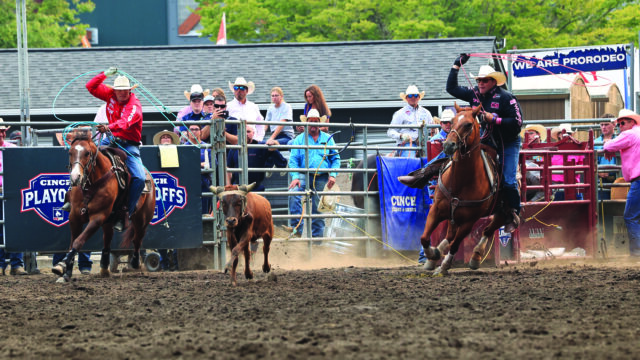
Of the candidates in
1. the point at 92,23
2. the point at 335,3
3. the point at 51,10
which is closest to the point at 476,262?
the point at 335,3

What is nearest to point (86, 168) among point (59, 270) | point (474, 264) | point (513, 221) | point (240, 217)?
point (59, 270)

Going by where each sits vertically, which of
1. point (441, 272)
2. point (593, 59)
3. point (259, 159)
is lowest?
point (441, 272)

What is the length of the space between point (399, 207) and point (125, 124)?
176 inches

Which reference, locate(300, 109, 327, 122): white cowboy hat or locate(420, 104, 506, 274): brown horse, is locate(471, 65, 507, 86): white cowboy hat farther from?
locate(300, 109, 327, 122): white cowboy hat

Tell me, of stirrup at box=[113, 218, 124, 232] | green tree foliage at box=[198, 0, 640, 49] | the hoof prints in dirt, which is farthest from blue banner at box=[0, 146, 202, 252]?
green tree foliage at box=[198, 0, 640, 49]

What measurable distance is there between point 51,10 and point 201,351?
96.7 feet

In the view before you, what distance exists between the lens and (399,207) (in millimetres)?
13523

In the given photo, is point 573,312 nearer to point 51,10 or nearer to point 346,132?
point 346,132

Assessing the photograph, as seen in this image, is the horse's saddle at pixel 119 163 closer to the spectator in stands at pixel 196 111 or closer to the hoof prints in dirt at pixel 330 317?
the hoof prints in dirt at pixel 330 317

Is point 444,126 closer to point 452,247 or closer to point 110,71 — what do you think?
point 452,247

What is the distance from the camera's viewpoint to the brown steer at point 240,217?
9281 mm

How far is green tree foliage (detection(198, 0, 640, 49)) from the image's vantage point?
102 ft

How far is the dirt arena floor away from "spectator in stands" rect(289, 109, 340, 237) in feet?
8.02

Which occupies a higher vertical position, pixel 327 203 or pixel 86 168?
pixel 86 168
